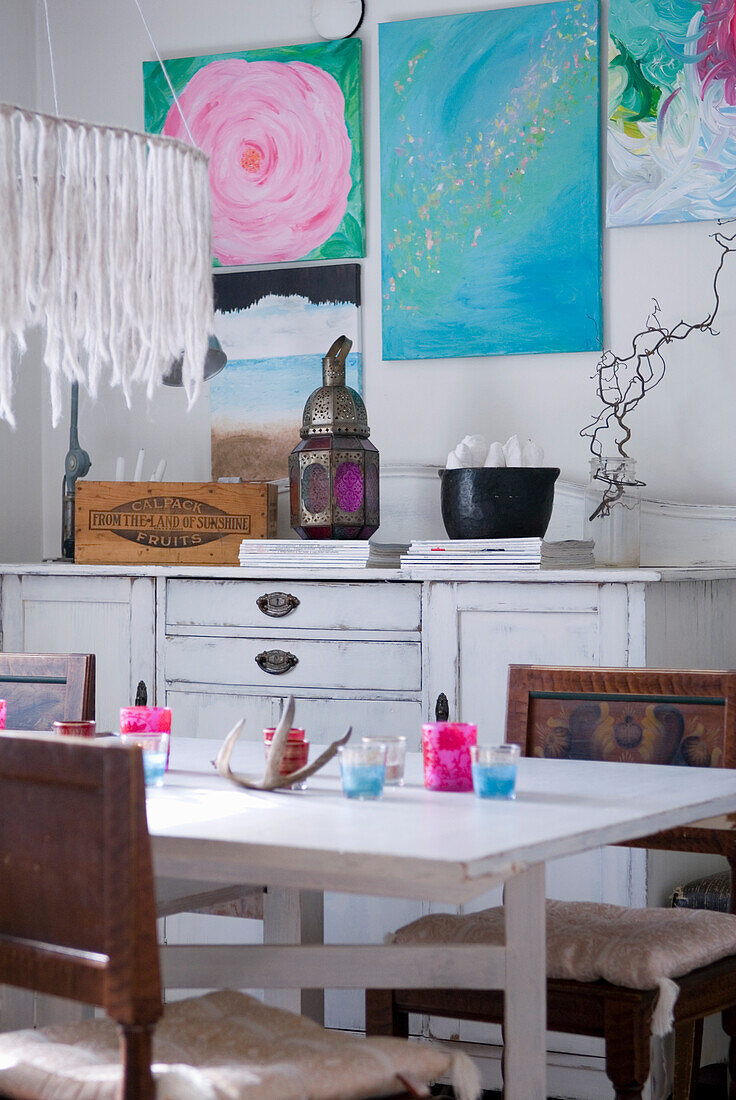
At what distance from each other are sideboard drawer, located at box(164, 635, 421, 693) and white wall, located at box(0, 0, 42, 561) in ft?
2.68

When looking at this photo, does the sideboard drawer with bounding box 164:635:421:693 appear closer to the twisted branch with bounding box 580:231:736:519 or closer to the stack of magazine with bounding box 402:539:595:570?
the stack of magazine with bounding box 402:539:595:570

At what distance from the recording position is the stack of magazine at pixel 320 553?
299cm

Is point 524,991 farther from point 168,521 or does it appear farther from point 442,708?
point 168,521

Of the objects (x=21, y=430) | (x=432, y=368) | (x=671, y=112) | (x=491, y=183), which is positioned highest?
(x=671, y=112)

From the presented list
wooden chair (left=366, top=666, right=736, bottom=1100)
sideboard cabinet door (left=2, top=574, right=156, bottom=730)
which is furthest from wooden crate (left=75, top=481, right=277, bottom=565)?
wooden chair (left=366, top=666, right=736, bottom=1100)

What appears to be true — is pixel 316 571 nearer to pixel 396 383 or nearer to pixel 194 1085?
pixel 396 383

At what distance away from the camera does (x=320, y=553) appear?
3016mm

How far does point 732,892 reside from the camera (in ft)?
7.41

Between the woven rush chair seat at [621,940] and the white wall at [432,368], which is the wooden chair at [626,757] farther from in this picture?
the white wall at [432,368]

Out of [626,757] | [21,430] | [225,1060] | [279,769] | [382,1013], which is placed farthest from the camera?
[21,430]

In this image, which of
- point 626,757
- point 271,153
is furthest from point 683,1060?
point 271,153

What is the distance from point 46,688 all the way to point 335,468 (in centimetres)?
86

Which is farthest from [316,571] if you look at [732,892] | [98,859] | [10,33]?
[10,33]

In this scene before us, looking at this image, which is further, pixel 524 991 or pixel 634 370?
pixel 634 370
